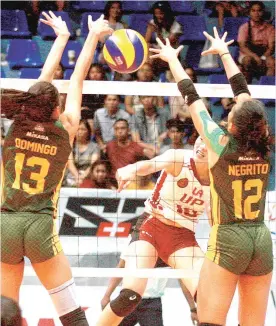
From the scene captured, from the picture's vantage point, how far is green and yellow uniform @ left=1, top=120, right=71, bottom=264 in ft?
16.0

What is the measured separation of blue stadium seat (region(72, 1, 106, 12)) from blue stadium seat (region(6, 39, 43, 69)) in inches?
38.0

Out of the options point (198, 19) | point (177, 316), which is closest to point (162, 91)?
point (177, 316)

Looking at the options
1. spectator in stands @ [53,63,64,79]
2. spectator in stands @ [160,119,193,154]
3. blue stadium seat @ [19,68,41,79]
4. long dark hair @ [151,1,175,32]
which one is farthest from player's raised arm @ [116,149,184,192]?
long dark hair @ [151,1,175,32]

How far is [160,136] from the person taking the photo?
893 centimetres

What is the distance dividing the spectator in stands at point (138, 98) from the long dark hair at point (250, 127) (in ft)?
15.3

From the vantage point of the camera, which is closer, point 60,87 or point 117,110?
point 60,87

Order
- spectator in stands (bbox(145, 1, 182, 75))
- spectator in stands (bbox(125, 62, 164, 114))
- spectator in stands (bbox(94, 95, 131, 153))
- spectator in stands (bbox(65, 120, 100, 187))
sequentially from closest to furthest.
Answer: spectator in stands (bbox(65, 120, 100, 187)), spectator in stands (bbox(94, 95, 131, 153)), spectator in stands (bbox(125, 62, 164, 114)), spectator in stands (bbox(145, 1, 182, 75))

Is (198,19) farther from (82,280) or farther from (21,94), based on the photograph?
(21,94)

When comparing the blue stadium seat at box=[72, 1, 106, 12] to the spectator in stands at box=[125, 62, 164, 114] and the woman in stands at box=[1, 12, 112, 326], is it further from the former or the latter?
the woman in stands at box=[1, 12, 112, 326]

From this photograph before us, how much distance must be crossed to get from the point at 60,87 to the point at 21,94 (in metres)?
0.83

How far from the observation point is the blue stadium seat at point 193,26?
11633mm

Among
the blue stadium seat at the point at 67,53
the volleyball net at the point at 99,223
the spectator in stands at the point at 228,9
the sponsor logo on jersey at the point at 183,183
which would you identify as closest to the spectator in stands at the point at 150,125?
the volleyball net at the point at 99,223

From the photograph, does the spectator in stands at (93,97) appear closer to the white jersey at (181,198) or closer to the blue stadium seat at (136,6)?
the blue stadium seat at (136,6)

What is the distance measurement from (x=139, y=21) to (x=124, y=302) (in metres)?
6.35
